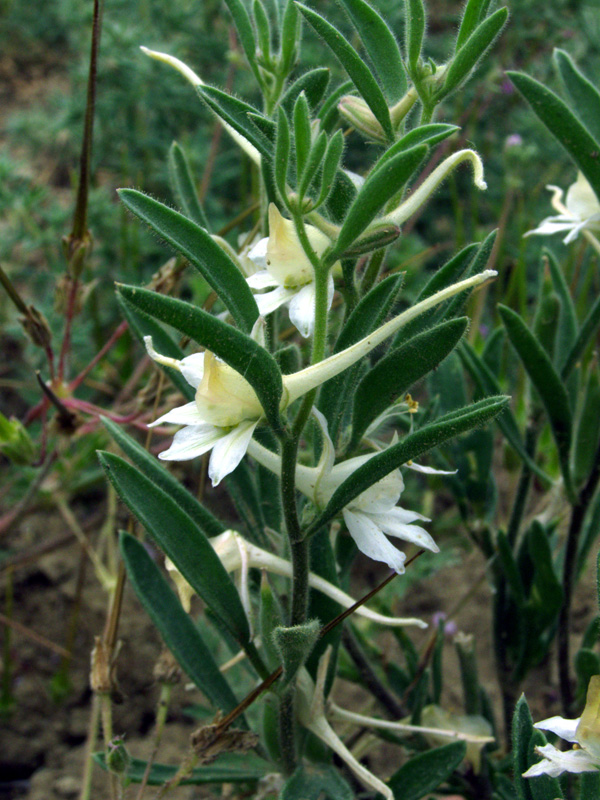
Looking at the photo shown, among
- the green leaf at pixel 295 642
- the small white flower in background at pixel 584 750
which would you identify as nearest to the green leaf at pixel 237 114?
the green leaf at pixel 295 642

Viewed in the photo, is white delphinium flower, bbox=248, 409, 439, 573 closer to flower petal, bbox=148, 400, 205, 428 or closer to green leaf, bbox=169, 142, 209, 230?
flower petal, bbox=148, 400, 205, 428

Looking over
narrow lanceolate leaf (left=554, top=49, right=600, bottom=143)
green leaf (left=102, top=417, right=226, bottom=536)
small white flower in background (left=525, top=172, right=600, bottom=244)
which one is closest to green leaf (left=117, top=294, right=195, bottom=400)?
green leaf (left=102, top=417, right=226, bottom=536)

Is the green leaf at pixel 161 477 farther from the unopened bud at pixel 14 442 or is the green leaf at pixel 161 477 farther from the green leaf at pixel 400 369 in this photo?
the unopened bud at pixel 14 442

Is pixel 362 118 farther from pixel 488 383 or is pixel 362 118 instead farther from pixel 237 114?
pixel 488 383

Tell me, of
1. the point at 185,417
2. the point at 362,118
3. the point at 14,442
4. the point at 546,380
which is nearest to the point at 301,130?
the point at 362,118

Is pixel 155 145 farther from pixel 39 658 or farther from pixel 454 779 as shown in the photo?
pixel 454 779
